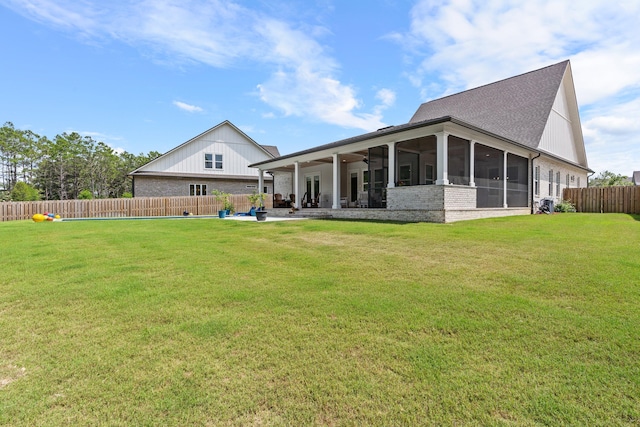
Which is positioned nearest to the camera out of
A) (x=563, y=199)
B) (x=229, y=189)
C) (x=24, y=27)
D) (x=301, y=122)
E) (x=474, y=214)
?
(x=24, y=27)

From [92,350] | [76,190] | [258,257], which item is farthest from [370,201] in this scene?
[76,190]

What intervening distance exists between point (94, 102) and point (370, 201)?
70.9 feet

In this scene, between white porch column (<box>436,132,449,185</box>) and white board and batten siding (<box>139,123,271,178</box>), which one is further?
white board and batten siding (<box>139,123,271,178</box>)

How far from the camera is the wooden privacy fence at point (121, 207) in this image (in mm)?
19906

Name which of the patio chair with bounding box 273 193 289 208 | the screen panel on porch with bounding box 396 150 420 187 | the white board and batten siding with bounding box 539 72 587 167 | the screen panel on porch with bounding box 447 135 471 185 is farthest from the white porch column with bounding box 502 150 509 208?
the patio chair with bounding box 273 193 289 208

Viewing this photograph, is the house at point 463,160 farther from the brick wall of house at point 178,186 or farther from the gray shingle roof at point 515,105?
the brick wall of house at point 178,186

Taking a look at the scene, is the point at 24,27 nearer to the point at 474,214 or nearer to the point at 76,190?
the point at 474,214

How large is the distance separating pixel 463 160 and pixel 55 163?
5049 centimetres

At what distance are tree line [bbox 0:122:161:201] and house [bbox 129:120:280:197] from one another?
18490 mm

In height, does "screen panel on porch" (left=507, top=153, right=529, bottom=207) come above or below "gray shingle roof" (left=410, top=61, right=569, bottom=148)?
below

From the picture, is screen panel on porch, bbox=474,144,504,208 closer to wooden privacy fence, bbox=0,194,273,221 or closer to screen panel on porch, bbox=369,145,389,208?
screen panel on porch, bbox=369,145,389,208

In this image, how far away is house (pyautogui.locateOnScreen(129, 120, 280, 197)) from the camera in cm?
2544

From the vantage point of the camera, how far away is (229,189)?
28.2 meters

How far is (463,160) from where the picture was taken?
16.5m
